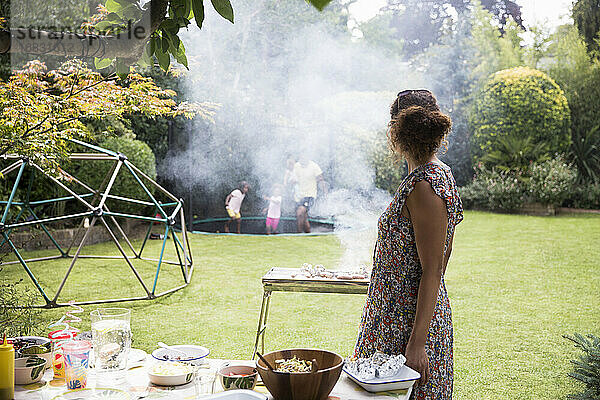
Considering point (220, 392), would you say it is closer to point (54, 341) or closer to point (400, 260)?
point (54, 341)

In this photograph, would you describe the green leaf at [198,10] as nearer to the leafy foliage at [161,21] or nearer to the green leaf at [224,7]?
the leafy foliage at [161,21]

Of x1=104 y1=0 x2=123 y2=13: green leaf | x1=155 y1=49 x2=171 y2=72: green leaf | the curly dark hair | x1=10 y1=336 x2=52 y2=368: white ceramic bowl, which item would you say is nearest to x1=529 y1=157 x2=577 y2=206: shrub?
the curly dark hair

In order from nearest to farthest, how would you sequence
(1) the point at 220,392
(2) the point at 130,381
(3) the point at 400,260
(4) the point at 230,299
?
1. (1) the point at 220,392
2. (2) the point at 130,381
3. (3) the point at 400,260
4. (4) the point at 230,299

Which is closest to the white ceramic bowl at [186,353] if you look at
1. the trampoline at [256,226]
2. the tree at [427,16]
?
the trampoline at [256,226]

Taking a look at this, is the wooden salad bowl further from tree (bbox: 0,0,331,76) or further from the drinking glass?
tree (bbox: 0,0,331,76)

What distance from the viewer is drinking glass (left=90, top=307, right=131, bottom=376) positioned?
1.53 meters

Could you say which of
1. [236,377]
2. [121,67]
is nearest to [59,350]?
[236,377]

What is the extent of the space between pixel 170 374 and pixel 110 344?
0.18m

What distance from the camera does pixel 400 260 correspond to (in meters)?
1.81

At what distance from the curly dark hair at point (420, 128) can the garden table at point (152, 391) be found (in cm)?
75

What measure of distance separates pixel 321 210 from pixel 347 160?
44.0 inches

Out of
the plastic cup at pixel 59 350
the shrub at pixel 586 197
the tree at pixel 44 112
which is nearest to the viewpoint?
the plastic cup at pixel 59 350

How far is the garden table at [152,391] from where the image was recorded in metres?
1.42

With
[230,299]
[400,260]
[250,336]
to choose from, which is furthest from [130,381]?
[230,299]
